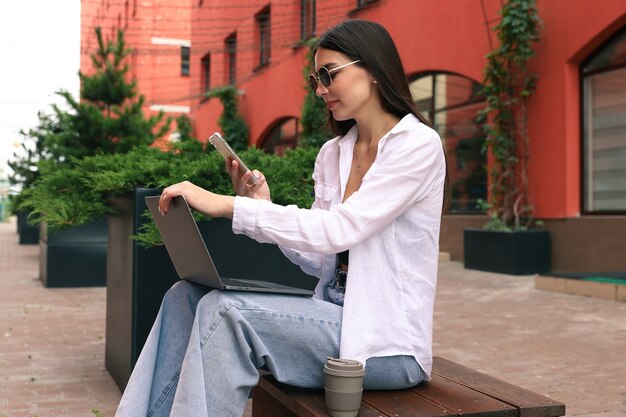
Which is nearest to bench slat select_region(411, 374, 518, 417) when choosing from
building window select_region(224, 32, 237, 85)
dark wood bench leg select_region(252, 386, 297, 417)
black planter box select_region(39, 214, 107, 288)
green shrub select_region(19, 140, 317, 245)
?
dark wood bench leg select_region(252, 386, 297, 417)

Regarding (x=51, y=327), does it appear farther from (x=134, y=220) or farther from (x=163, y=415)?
(x=163, y=415)

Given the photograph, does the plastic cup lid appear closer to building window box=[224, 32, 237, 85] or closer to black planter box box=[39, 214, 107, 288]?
black planter box box=[39, 214, 107, 288]

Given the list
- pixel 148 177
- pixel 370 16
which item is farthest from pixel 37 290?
pixel 370 16

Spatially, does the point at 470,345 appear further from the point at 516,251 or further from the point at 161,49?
the point at 161,49

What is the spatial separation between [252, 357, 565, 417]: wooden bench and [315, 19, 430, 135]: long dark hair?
0.80 metres

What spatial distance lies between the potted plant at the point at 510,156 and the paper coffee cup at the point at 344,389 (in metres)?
8.09

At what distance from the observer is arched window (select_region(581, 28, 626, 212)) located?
921cm

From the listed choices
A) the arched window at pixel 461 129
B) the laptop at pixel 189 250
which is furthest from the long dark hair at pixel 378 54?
the arched window at pixel 461 129

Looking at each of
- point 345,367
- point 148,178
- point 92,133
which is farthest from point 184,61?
point 345,367

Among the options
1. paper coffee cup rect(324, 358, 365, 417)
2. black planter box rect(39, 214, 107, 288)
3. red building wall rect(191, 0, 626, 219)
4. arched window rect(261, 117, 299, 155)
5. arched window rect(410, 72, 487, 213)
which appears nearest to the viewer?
paper coffee cup rect(324, 358, 365, 417)

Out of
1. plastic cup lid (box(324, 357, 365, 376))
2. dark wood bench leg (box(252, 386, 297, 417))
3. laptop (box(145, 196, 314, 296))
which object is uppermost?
laptop (box(145, 196, 314, 296))

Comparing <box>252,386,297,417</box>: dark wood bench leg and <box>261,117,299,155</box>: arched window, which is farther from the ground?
<box>261,117,299,155</box>: arched window

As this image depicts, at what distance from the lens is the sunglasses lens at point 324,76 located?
7.09ft

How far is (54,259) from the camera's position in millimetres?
8312
